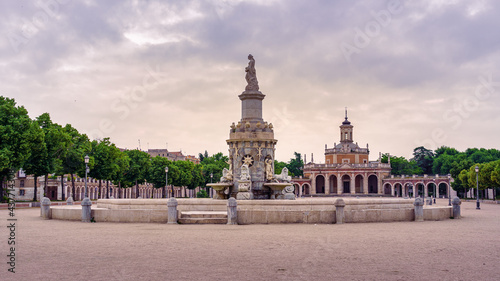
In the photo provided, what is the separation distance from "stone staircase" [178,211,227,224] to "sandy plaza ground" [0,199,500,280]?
8.53 ft

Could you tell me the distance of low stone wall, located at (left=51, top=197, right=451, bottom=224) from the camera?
25.6m

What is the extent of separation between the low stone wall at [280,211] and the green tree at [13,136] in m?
20.6

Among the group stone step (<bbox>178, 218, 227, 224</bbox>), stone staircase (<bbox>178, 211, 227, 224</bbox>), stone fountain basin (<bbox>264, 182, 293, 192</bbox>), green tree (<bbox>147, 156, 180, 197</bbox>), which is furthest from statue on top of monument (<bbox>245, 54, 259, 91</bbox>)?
green tree (<bbox>147, 156, 180, 197</bbox>)

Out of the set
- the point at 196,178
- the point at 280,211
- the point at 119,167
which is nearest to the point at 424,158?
the point at 196,178

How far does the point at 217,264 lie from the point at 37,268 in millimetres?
4459

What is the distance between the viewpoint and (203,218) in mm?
26188

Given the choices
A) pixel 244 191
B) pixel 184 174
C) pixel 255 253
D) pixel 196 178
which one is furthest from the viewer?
pixel 196 178

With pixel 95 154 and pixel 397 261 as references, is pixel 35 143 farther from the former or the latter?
pixel 397 261

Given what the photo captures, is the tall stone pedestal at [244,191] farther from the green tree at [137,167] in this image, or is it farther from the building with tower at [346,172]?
the building with tower at [346,172]

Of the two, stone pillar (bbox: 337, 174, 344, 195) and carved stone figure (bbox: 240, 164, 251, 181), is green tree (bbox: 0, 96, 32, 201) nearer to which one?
carved stone figure (bbox: 240, 164, 251, 181)

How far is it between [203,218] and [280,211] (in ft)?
12.8

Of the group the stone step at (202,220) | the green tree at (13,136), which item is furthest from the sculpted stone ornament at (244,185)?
the green tree at (13,136)

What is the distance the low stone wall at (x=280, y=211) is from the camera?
25562mm

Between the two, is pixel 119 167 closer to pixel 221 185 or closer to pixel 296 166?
pixel 221 185
